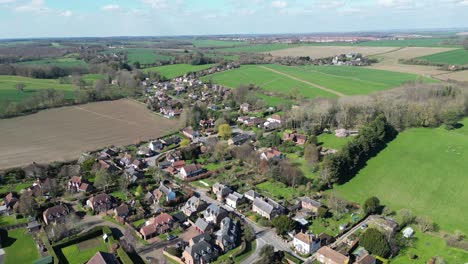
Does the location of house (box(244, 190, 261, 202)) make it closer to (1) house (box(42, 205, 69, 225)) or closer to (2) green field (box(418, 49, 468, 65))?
(1) house (box(42, 205, 69, 225))

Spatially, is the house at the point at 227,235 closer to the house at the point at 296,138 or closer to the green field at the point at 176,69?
the house at the point at 296,138

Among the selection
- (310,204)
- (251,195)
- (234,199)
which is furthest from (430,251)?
(234,199)

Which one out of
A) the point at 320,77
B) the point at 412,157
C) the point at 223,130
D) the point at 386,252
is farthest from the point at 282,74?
the point at 386,252

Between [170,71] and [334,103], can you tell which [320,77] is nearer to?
[334,103]

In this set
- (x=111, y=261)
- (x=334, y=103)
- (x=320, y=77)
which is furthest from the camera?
(x=320, y=77)

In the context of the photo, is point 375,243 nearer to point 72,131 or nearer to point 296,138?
point 296,138

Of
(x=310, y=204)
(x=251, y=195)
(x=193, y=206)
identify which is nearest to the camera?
(x=310, y=204)
